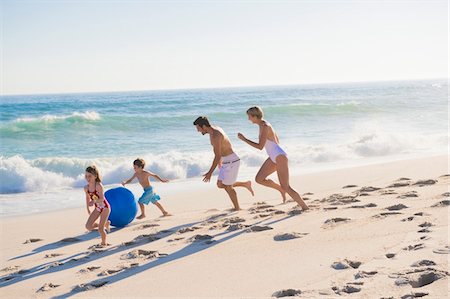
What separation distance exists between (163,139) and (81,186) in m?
11.1

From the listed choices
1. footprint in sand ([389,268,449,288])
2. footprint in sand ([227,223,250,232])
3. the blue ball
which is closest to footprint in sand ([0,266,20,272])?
the blue ball

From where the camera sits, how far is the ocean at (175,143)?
13961 millimetres

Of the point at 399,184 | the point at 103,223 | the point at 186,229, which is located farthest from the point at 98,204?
the point at 399,184

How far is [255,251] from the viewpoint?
5996mm

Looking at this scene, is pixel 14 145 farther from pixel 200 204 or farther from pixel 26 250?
pixel 26 250

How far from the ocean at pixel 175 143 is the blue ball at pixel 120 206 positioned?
2838 mm

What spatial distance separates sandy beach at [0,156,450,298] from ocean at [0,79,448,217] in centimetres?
322

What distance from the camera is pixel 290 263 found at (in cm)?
541

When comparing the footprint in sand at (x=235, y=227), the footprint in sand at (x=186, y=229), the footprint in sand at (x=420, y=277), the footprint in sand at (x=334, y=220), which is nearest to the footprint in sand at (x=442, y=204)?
the footprint in sand at (x=334, y=220)

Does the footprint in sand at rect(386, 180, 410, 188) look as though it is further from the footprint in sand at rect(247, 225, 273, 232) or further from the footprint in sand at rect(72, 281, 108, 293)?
the footprint in sand at rect(72, 281, 108, 293)

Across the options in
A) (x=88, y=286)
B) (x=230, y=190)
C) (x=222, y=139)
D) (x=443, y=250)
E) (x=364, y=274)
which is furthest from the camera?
(x=230, y=190)

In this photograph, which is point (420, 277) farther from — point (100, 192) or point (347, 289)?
point (100, 192)

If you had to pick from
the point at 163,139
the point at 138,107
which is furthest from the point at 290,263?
the point at 138,107

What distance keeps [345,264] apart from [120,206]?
3971 millimetres
